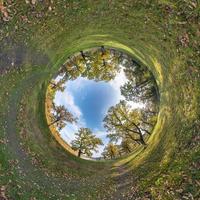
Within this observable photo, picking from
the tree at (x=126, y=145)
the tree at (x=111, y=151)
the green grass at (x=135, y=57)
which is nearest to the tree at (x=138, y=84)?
the green grass at (x=135, y=57)

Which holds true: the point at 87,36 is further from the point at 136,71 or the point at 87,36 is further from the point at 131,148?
the point at 131,148

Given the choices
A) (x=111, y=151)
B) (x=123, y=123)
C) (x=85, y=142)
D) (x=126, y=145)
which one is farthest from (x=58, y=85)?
(x=126, y=145)

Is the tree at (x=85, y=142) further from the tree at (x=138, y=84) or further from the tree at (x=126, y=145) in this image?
the tree at (x=138, y=84)

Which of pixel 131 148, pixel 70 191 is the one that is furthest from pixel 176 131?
pixel 70 191

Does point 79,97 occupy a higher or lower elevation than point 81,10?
lower

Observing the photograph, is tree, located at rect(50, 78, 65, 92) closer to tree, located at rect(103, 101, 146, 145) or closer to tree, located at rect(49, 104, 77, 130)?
tree, located at rect(49, 104, 77, 130)

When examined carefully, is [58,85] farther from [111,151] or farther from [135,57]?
[111,151]
